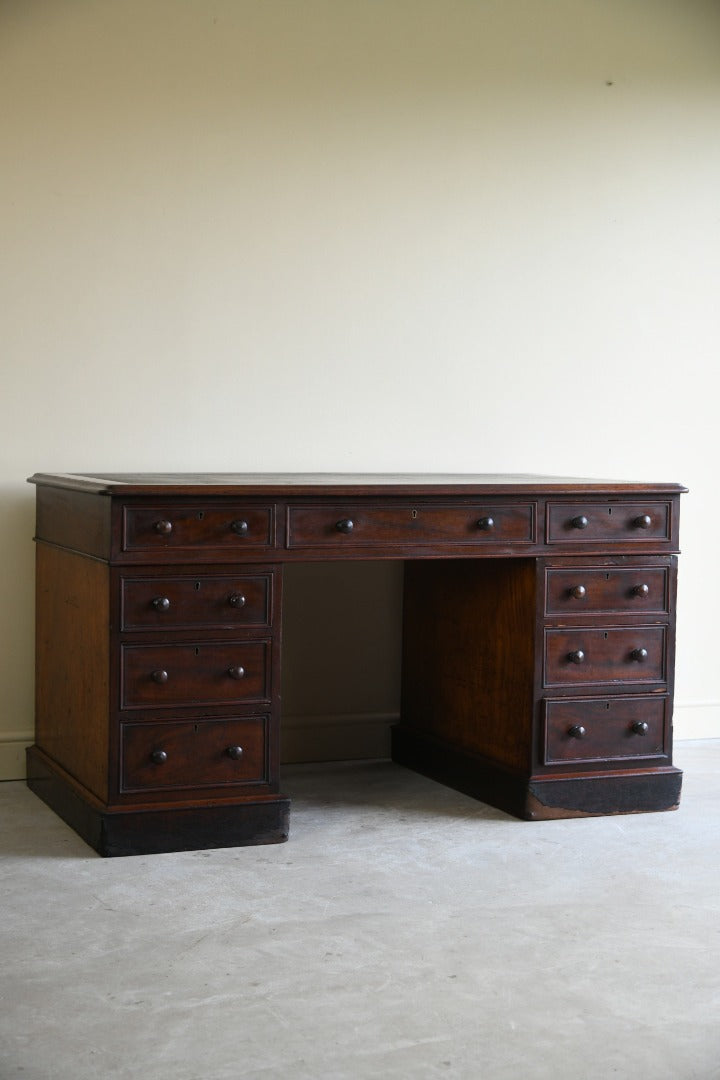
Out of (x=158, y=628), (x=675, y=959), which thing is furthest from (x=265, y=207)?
(x=675, y=959)

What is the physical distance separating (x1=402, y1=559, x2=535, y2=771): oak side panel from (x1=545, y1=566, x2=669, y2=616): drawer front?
72 mm

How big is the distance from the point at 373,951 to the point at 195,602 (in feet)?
3.27

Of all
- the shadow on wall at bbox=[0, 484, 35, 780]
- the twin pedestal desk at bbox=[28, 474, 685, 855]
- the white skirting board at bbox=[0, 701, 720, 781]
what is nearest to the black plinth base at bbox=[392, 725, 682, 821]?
the twin pedestal desk at bbox=[28, 474, 685, 855]

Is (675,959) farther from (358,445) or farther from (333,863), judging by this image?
(358,445)

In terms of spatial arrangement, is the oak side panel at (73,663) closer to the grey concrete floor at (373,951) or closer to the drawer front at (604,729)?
the grey concrete floor at (373,951)

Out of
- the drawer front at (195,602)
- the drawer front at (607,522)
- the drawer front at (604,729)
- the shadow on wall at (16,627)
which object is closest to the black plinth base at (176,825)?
the drawer front at (195,602)

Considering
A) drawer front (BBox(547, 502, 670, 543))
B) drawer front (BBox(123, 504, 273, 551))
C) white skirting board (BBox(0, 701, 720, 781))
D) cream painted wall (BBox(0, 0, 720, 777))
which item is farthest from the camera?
white skirting board (BBox(0, 701, 720, 781))

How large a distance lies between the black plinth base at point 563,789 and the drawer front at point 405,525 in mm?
652

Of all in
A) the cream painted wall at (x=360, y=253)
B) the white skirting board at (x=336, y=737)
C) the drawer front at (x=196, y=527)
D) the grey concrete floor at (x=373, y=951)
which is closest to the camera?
the grey concrete floor at (x=373, y=951)

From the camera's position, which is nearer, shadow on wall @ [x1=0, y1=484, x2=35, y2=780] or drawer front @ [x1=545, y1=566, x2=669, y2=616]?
drawer front @ [x1=545, y1=566, x2=669, y2=616]

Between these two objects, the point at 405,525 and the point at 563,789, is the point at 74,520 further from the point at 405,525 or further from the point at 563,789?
the point at 563,789

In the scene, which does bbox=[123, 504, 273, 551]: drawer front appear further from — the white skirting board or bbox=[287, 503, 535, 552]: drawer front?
the white skirting board

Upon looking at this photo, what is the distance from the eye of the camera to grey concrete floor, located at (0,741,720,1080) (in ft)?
6.96

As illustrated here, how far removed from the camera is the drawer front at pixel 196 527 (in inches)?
122
